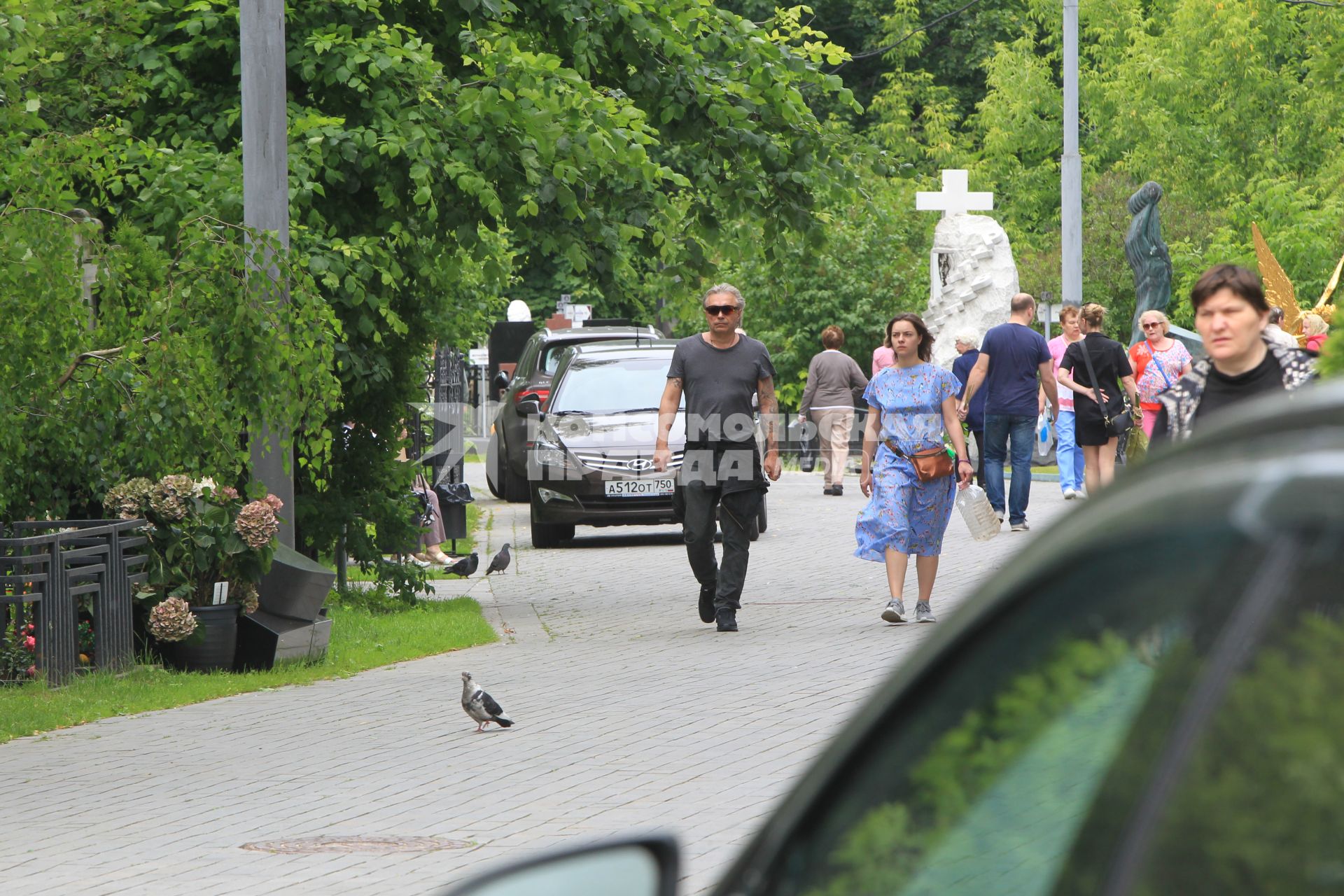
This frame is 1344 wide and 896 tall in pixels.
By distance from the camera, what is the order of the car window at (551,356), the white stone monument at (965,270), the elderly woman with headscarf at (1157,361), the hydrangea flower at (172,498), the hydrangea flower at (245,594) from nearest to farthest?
the hydrangea flower at (172,498) < the hydrangea flower at (245,594) < the elderly woman with headscarf at (1157,361) < the car window at (551,356) < the white stone monument at (965,270)

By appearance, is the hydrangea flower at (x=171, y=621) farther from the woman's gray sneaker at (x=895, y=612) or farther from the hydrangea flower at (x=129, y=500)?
the woman's gray sneaker at (x=895, y=612)

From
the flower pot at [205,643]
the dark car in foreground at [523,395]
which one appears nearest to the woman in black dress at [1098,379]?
the dark car in foreground at [523,395]

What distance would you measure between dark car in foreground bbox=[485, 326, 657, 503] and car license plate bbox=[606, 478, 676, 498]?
2897 millimetres

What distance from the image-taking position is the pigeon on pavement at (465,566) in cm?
1456

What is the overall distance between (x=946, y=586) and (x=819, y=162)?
3.12m

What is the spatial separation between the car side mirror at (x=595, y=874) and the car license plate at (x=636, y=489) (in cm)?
1534

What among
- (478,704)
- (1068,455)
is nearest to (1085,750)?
(478,704)

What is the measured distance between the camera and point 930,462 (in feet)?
35.4

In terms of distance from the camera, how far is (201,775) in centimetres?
712

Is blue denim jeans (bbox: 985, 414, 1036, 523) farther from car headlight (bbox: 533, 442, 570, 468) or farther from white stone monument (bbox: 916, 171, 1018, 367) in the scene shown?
white stone monument (bbox: 916, 171, 1018, 367)

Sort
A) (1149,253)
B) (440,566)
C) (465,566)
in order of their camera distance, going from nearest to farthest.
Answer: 1. (465,566)
2. (440,566)
3. (1149,253)

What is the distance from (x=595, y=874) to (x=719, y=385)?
30.1 ft

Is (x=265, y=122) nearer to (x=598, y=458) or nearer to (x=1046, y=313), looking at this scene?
(x=598, y=458)

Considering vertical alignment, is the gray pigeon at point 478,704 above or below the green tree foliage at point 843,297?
below
